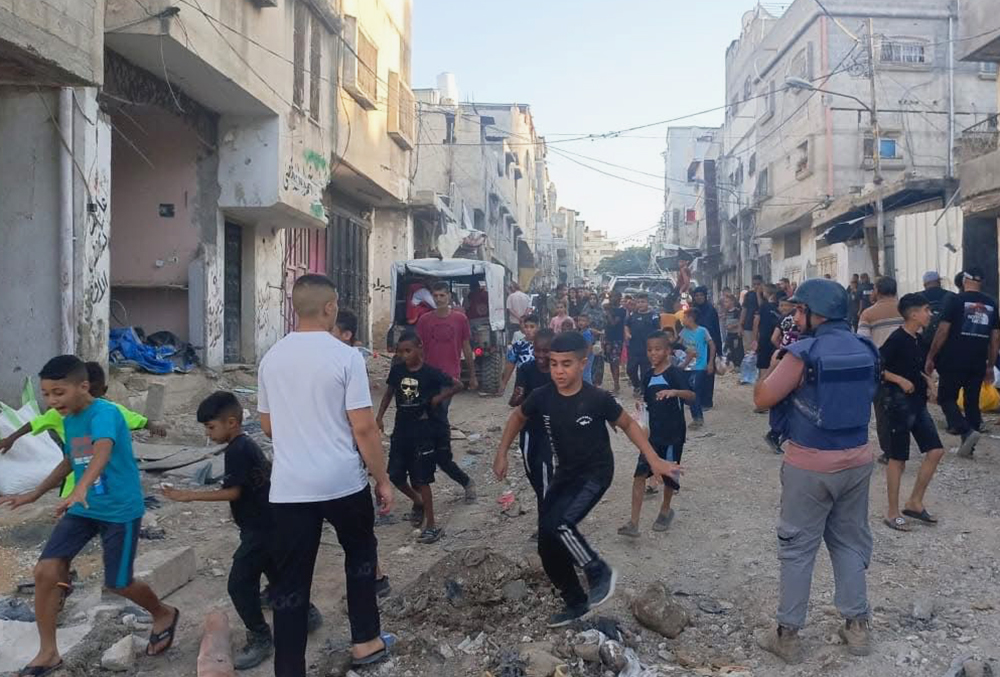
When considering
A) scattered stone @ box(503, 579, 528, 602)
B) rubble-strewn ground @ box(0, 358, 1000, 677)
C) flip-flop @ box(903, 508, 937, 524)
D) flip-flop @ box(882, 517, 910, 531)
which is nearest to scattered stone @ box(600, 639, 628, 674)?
rubble-strewn ground @ box(0, 358, 1000, 677)

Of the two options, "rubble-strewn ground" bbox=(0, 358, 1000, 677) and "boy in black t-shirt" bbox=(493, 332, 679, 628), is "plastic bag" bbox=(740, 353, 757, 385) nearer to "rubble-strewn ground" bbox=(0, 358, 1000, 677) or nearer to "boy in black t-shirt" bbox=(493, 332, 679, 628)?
"rubble-strewn ground" bbox=(0, 358, 1000, 677)

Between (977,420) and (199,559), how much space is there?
7.07 m

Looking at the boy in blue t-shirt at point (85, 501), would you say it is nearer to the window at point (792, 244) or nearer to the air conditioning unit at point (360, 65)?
the air conditioning unit at point (360, 65)

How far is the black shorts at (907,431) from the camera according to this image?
230 inches

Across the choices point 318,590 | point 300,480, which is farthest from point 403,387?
point 300,480

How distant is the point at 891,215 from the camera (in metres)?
20.4

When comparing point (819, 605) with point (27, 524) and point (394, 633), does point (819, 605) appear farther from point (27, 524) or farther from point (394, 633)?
point (27, 524)

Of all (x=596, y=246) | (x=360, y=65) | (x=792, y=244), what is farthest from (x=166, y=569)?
(x=596, y=246)

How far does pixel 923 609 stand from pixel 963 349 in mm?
4150

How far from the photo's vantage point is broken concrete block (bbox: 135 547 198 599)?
4762mm

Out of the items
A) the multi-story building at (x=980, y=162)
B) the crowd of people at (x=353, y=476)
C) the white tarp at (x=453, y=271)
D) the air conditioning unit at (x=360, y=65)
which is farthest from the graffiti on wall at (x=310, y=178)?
the multi-story building at (x=980, y=162)

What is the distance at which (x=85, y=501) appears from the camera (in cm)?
368

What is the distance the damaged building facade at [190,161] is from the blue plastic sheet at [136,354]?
1191 mm

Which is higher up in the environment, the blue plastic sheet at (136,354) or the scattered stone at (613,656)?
the blue plastic sheet at (136,354)
